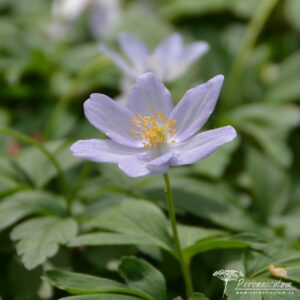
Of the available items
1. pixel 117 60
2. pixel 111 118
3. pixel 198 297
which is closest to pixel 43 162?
pixel 117 60

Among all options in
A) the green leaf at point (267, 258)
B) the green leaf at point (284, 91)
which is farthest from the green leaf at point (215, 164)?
the green leaf at point (267, 258)

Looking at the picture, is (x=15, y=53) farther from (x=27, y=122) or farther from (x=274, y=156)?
(x=274, y=156)

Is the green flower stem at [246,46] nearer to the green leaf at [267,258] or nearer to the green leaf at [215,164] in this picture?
the green leaf at [215,164]

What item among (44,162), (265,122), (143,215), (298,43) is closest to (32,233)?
(143,215)

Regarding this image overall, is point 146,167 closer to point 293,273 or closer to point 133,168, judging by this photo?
point 133,168

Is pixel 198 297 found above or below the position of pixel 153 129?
below

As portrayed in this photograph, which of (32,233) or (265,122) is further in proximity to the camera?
(265,122)
